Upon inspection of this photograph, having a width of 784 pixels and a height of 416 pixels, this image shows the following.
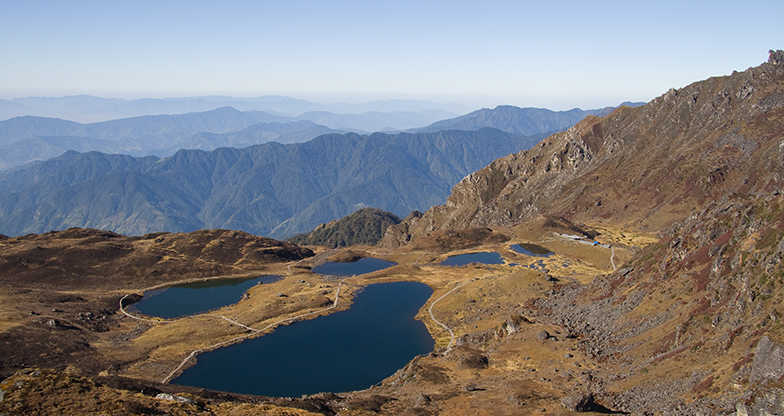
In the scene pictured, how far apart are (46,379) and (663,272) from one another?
78.6m

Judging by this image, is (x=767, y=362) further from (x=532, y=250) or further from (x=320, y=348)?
(x=532, y=250)

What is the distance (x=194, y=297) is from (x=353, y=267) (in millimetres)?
53573

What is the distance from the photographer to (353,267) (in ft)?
539

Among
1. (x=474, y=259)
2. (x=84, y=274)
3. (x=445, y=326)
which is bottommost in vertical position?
(x=84, y=274)

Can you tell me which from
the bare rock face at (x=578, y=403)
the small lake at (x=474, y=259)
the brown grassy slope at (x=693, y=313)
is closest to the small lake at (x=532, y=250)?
the small lake at (x=474, y=259)

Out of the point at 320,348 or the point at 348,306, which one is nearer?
the point at 320,348

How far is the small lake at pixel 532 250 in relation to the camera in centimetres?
15460

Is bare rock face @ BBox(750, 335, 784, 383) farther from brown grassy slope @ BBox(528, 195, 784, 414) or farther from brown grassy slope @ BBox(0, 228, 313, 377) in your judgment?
brown grassy slope @ BBox(0, 228, 313, 377)

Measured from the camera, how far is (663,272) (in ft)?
233

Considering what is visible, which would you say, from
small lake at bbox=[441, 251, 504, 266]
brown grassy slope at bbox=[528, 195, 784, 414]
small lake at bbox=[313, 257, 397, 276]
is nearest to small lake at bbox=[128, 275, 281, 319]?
small lake at bbox=[313, 257, 397, 276]

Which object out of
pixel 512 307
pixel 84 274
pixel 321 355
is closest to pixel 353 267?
pixel 321 355

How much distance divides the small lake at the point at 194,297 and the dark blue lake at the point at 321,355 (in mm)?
32140

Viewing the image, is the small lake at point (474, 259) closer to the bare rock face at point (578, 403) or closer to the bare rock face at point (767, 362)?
the bare rock face at point (578, 403)

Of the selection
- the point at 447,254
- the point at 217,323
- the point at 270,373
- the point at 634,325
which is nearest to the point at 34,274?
the point at 217,323
